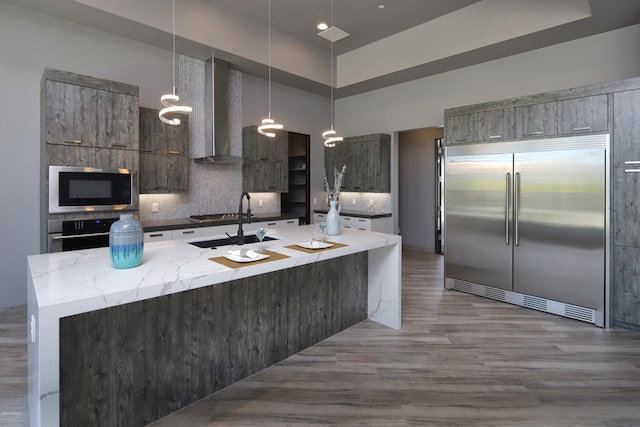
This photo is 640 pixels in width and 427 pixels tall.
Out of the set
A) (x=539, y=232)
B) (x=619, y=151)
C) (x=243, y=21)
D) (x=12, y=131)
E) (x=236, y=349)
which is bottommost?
(x=236, y=349)

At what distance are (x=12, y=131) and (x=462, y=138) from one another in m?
5.35

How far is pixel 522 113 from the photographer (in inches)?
155

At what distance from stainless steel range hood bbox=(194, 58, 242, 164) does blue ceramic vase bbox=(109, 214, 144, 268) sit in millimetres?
3251

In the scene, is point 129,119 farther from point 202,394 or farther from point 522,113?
point 522,113

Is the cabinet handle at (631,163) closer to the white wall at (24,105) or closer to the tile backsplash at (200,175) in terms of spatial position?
the tile backsplash at (200,175)

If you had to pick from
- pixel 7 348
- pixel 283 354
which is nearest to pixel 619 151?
pixel 283 354

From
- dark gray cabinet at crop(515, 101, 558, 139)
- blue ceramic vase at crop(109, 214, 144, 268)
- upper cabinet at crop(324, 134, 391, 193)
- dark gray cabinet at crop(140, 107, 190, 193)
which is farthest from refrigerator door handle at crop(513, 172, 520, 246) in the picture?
dark gray cabinet at crop(140, 107, 190, 193)

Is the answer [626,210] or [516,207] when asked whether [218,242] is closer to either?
[516,207]

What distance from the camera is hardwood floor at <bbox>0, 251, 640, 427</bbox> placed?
6.88 ft

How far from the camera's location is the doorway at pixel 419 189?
7.30 metres

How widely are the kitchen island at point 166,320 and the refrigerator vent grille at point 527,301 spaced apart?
170 cm

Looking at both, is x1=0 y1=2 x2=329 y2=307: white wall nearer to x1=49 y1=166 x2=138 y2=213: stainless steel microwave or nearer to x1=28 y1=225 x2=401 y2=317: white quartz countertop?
x1=49 y1=166 x2=138 y2=213: stainless steel microwave

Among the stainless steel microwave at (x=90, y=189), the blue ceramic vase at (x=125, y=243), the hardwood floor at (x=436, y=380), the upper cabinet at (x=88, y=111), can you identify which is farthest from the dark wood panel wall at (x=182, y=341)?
the upper cabinet at (x=88, y=111)

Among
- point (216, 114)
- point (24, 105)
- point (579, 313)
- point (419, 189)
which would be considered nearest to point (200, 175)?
point (216, 114)
